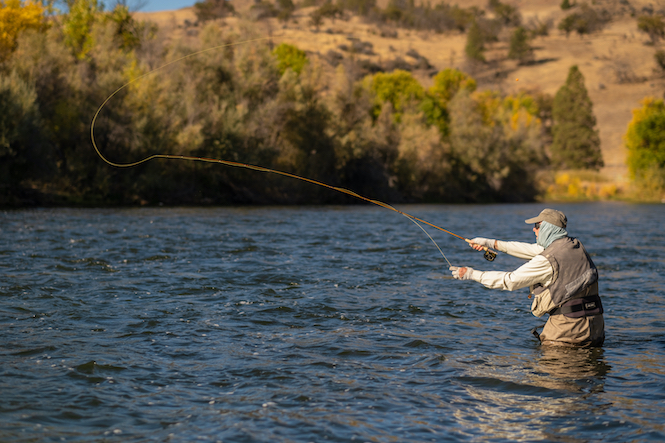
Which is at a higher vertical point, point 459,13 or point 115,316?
point 459,13

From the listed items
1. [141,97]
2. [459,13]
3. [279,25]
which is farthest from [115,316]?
[459,13]

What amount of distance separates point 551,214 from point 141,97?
1266 inches

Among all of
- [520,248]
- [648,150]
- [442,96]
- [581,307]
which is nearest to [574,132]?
[442,96]

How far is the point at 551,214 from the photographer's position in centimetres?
783

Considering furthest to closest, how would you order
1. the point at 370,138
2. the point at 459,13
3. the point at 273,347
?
the point at 459,13
the point at 370,138
the point at 273,347

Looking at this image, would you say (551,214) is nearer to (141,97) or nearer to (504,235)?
(504,235)

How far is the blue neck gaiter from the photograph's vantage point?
7712 mm

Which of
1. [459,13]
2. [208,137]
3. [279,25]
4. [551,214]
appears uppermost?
[459,13]

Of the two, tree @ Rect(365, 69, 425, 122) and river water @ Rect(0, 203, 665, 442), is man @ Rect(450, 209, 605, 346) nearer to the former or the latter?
river water @ Rect(0, 203, 665, 442)

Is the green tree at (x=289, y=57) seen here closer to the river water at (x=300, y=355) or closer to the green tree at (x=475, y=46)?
the green tree at (x=475, y=46)

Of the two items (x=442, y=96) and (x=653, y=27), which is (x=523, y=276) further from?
(x=653, y=27)

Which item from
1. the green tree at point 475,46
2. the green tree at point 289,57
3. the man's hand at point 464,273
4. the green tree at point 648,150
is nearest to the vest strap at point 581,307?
the man's hand at point 464,273

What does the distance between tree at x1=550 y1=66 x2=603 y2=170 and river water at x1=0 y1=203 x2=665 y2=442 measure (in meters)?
74.8

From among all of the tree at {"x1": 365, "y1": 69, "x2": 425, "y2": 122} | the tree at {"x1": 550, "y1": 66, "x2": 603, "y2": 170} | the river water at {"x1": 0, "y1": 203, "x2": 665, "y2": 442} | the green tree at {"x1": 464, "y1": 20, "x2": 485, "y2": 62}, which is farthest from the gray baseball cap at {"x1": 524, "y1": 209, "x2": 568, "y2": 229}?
the green tree at {"x1": 464, "y1": 20, "x2": 485, "y2": 62}
